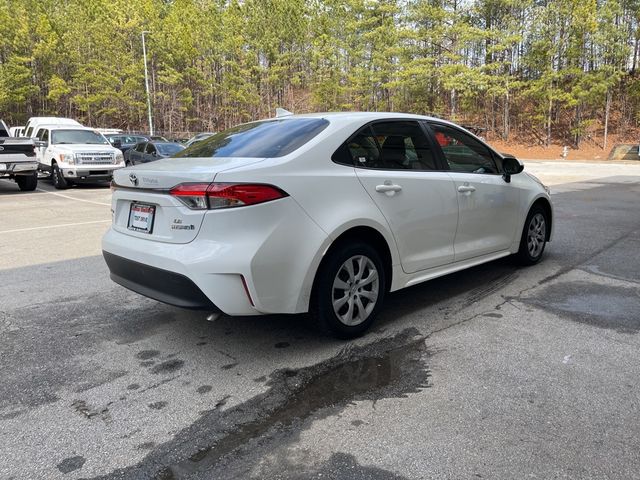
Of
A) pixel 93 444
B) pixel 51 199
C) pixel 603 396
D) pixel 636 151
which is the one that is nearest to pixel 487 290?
pixel 603 396

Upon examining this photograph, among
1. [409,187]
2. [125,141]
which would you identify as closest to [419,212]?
[409,187]

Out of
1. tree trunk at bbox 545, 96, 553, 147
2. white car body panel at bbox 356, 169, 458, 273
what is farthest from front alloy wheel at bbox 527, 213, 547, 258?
tree trunk at bbox 545, 96, 553, 147

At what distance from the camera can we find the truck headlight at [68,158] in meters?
15.6

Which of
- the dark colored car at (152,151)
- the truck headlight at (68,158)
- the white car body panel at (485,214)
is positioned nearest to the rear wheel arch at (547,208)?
the white car body panel at (485,214)

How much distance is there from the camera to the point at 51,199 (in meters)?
13.6

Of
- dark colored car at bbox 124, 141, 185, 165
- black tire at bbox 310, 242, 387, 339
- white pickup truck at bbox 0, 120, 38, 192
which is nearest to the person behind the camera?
black tire at bbox 310, 242, 387, 339

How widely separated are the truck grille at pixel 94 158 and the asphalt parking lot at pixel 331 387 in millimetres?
11092

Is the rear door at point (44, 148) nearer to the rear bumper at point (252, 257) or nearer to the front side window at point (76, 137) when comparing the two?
the front side window at point (76, 137)

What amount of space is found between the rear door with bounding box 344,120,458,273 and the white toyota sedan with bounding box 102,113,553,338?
0.01m

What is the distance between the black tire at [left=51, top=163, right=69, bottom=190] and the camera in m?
15.7

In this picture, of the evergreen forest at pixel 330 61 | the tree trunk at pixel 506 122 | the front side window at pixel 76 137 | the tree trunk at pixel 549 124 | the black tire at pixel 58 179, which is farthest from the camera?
the tree trunk at pixel 506 122

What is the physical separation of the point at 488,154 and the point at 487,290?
1.37 m

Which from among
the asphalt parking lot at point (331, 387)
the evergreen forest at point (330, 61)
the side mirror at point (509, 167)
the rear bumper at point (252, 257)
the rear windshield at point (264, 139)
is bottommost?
the asphalt parking lot at point (331, 387)

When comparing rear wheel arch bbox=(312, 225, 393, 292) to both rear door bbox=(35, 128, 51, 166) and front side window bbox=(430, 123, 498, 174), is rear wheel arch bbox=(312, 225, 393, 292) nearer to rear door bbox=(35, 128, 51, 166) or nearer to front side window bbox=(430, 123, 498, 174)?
front side window bbox=(430, 123, 498, 174)
